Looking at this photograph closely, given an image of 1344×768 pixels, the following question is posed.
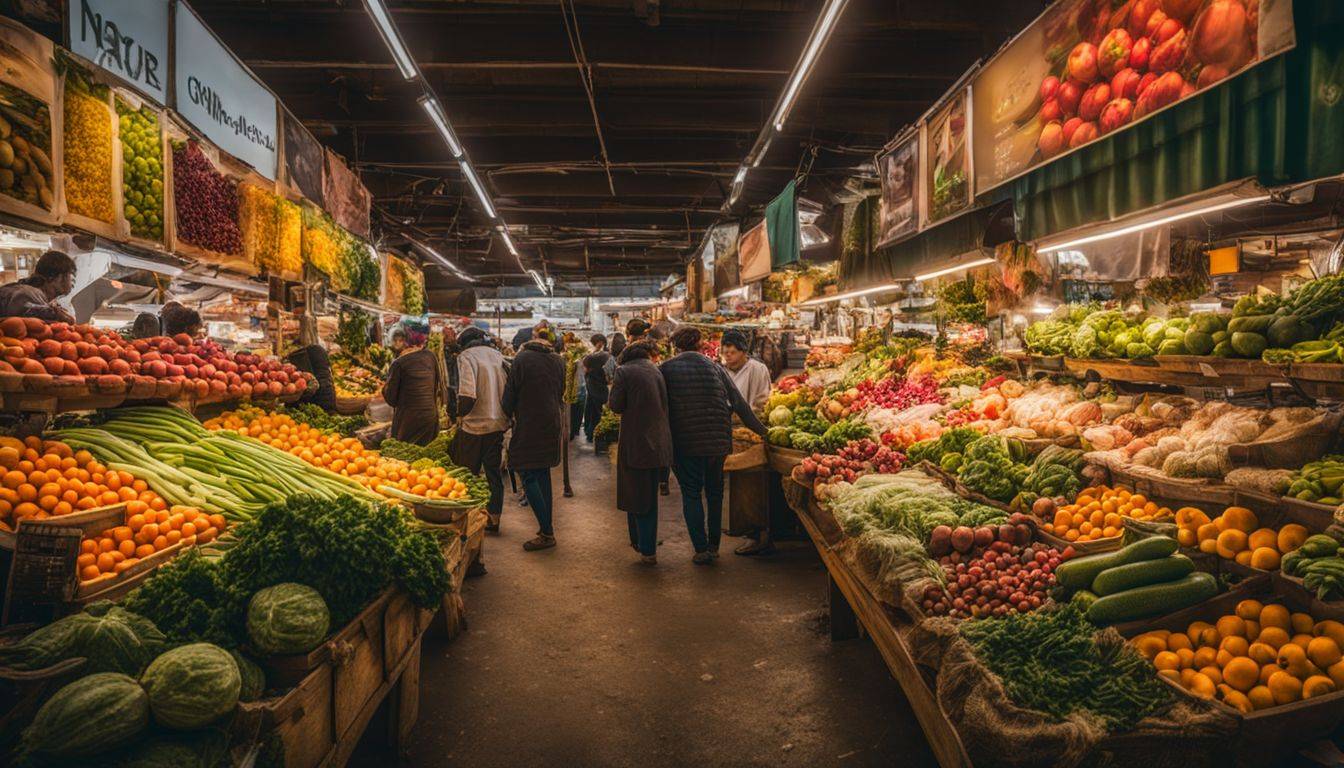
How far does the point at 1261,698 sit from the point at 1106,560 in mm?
746

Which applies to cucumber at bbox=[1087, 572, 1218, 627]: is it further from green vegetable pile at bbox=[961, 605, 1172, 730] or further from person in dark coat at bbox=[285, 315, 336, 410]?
person in dark coat at bbox=[285, 315, 336, 410]

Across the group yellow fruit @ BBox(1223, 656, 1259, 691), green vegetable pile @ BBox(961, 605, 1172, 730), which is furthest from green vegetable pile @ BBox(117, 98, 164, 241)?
yellow fruit @ BBox(1223, 656, 1259, 691)

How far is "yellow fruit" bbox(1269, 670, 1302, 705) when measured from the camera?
2.21m

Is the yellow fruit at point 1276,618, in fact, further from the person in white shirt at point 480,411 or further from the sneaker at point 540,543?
the person in white shirt at point 480,411

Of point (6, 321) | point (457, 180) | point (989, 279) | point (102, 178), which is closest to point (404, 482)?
Answer: point (6, 321)

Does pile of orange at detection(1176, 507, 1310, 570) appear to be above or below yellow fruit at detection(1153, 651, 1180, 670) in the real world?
above

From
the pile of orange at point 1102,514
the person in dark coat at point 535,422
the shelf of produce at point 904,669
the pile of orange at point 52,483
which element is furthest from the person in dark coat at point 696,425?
the pile of orange at point 52,483

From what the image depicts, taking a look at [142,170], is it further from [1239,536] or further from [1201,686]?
[1239,536]

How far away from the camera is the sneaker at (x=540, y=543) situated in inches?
273

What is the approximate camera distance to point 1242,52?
10.4ft

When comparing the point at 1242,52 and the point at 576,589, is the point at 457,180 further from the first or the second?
the point at 1242,52

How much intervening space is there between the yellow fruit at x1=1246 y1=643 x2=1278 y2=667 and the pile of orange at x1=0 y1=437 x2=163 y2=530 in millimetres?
4226

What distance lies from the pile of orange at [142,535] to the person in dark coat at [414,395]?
4.05 metres

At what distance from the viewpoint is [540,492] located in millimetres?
7031
